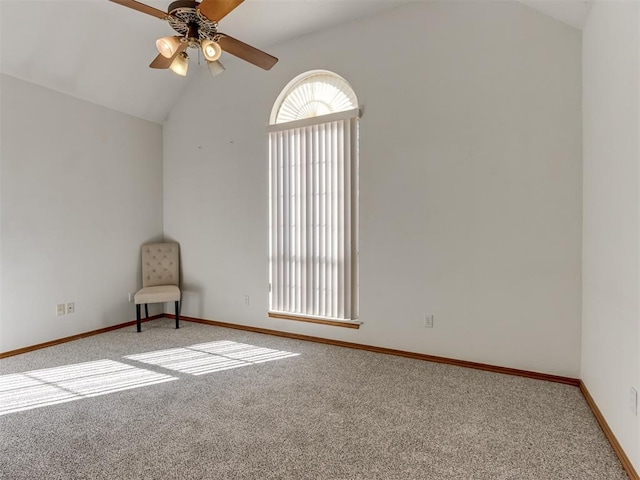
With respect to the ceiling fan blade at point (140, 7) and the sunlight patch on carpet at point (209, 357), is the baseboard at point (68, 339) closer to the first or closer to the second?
the sunlight patch on carpet at point (209, 357)

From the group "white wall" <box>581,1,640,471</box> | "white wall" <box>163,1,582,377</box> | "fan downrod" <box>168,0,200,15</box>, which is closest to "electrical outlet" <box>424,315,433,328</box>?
"white wall" <box>163,1,582,377</box>

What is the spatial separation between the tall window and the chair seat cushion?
3.90ft

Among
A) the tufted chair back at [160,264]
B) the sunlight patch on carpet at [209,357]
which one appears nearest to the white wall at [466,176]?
the sunlight patch on carpet at [209,357]

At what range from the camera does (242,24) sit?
3.62 metres

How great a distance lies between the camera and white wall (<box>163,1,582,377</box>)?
2.83 meters

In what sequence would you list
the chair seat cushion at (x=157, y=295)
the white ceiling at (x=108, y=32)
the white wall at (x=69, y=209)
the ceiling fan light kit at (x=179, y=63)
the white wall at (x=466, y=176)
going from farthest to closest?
the chair seat cushion at (x=157, y=295) → the white wall at (x=69, y=209) → the white ceiling at (x=108, y=32) → the white wall at (x=466, y=176) → the ceiling fan light kit at (x=179, y=63)

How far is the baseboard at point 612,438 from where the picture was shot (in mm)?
1760

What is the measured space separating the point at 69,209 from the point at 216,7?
2930mm

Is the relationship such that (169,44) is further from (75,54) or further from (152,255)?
(152,255)

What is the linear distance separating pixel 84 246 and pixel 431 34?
415 centimetres

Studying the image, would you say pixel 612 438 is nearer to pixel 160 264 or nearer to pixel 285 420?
pixel 285 420

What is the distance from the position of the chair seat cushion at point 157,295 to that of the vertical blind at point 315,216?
119 centimetres

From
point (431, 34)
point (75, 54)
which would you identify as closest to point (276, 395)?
point (431, 34)

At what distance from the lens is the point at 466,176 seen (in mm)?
3137
